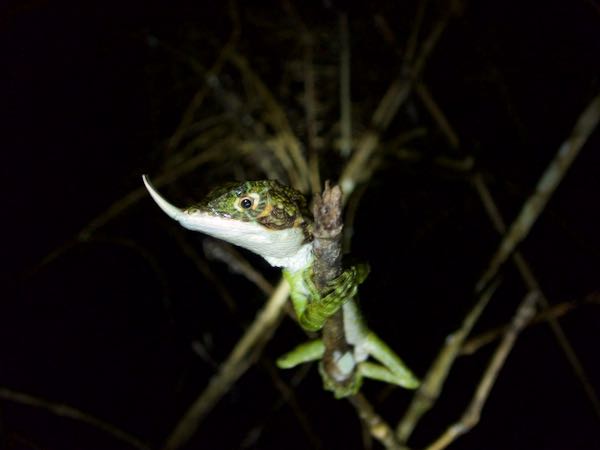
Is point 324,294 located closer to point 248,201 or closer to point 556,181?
point 248,201

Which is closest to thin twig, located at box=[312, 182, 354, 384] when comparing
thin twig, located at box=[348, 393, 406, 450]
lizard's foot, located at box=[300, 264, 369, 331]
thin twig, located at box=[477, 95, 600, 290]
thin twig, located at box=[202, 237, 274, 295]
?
lizard's foot, located at box=[300, 264, 369, 331]

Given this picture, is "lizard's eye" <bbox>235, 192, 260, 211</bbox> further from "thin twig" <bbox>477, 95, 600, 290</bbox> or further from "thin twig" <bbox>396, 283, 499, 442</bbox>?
"thin twig" <bbox>477, 95, 600, 290</bbox>

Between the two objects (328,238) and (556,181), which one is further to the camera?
(556,181)

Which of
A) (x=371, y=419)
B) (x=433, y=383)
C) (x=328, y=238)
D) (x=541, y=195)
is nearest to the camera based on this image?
(x=328, y=238)

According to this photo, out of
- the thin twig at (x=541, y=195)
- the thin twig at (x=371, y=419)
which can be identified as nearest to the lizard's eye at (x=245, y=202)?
the thin twig at (x=371, y=419)

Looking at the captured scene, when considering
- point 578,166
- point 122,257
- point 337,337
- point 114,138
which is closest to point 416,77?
point 578,166

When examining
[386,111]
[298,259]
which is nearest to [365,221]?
[386,111]

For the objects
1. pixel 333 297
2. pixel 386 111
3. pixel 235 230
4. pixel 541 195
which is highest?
pixel 235 230
